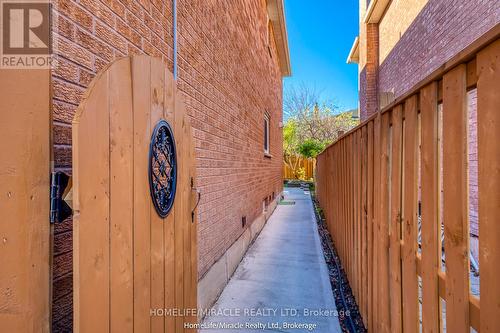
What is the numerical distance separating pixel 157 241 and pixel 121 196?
1.24ft

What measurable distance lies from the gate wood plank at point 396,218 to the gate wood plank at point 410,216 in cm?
10

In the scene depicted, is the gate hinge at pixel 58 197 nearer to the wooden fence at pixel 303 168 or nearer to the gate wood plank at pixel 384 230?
the gate wood plank at pixel 384 230

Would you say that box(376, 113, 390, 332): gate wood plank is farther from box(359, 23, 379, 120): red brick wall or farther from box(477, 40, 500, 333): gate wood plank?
box(359, 23, 379, 120): red brick wall

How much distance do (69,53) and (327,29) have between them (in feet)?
74.3

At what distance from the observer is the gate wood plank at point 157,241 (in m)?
1.38

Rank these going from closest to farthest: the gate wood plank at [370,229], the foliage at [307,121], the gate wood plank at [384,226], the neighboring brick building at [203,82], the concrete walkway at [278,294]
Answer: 1. the neighboring brick building at [203,82]
2. the gate wood plank at [384,226]
3. the gate wood plank at [370,229]
4. the concrete walkway at [278,294]
5. the foliage at [307,121]

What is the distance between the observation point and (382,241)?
2.10 meters

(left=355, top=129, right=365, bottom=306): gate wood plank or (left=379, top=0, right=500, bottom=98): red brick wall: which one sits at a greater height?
(left=379, top=0, right=500, bottom=98): red brick wall

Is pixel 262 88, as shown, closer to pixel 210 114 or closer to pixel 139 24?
pixel 210 114

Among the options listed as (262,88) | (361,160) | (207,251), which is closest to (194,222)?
(207,251)

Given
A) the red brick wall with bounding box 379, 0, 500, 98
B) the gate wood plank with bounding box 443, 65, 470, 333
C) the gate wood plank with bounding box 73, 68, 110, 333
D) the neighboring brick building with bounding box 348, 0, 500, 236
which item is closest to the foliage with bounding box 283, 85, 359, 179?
the neighboring brick building with bounding box 348, 0, 500, 236

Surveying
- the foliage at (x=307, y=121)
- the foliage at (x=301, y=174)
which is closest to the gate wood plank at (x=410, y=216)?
the foliage at (x=307, y=121)

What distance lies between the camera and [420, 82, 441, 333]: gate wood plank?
4.41 feet

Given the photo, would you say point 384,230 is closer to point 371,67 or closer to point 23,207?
point 23,207
